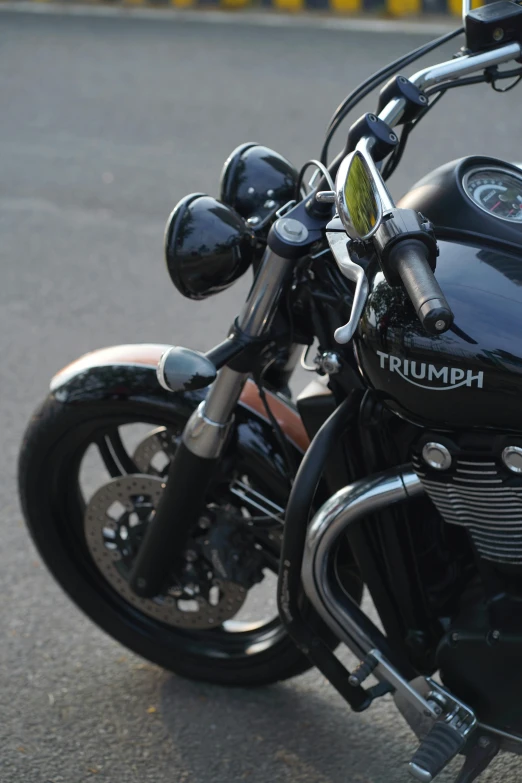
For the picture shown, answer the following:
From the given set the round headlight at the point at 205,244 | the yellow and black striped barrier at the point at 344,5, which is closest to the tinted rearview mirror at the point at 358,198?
the round headlight at the point at 205,244

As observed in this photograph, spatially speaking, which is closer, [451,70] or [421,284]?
[421,284]

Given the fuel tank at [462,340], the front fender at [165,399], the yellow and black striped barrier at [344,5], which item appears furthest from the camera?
the yellow and black striped barrier at [344,5]

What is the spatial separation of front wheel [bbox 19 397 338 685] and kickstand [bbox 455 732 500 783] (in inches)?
20.7

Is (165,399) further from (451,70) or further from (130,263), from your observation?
(130,263)

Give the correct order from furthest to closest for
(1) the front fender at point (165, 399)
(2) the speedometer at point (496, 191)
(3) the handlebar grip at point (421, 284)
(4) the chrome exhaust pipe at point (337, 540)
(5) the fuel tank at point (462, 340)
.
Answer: (1) the front fender at point (165, 399) < (4) the chrome exhaust pipe at point (337, 540) < (2) the speedometer at point (496, 191) < (5) the fuel tank at point (462, 340) < (3) the handlebar grip at point (421, 284)

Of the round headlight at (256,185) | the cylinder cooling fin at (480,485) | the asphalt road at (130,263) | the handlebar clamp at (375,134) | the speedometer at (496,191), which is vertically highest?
the handlebar clamp at (375,134)

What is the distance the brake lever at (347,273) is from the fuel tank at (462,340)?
0.06m

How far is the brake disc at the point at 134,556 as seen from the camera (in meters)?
2.35

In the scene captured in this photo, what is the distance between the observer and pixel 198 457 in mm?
2045

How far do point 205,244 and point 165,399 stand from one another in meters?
0.46

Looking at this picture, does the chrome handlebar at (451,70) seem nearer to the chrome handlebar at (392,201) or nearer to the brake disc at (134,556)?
the chrome handlebar at (392,201)

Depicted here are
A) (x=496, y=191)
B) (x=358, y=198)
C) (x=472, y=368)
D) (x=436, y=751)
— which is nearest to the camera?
(x=358, y=198)

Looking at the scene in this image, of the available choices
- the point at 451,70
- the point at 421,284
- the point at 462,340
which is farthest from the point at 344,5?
the point at 421,284

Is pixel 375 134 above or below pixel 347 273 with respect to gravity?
above
